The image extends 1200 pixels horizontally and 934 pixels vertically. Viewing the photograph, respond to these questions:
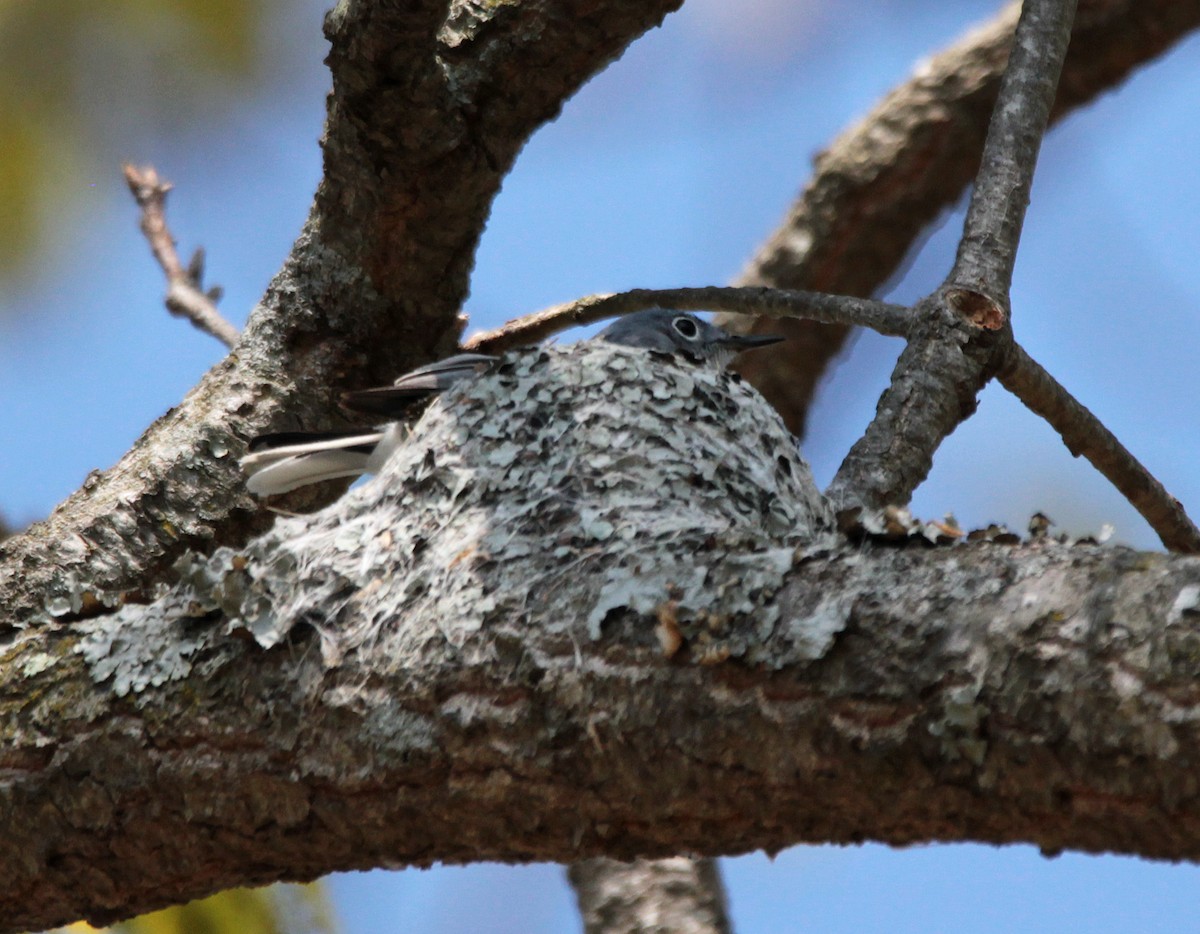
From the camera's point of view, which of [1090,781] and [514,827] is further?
[514,827]

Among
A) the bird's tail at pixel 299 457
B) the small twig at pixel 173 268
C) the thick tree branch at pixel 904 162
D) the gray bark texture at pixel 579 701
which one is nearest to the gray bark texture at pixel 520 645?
the gray bark texture at pixel 579 701

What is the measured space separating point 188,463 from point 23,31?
3.61 ft

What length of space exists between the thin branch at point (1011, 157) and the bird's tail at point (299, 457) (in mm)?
1443

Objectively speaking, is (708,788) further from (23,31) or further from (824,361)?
(824,361)

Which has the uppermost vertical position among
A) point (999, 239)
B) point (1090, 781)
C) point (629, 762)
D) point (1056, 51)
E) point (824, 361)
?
point (824, 361)

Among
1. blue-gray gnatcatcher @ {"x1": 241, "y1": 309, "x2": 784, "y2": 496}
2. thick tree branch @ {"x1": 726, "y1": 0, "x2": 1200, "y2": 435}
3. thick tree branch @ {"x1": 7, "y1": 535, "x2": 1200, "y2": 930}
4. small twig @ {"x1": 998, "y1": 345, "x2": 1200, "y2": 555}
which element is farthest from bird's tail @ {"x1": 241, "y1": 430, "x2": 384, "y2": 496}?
thick tree branch @ {"x1": 726, "y1": 0, "x2": 1200, "y2": 435}

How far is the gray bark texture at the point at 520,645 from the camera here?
1469mm

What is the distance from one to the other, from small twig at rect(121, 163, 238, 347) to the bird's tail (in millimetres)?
1014

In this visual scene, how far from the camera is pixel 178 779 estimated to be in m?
1.95

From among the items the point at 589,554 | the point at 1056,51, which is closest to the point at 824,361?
the point at 1056,51

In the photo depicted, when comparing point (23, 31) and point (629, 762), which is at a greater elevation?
point (23, 31)

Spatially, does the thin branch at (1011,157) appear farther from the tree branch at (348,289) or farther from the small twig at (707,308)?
the tree branch at (348,289)

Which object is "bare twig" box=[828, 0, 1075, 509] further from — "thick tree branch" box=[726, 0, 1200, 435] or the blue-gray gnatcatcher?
"thick tree branch" box=[726, 0, 1200, 435]

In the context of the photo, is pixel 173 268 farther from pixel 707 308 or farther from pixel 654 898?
pixel 654 898
